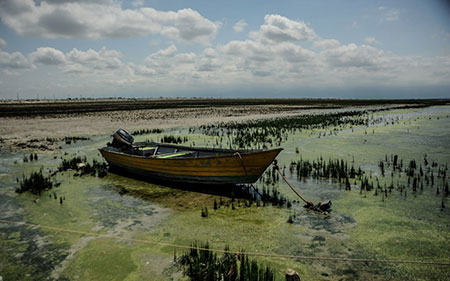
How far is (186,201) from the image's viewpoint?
8.41 meters

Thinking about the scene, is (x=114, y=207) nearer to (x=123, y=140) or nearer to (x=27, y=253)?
(x=27, y=253)

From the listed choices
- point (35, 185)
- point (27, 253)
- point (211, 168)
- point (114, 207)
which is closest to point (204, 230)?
point (211, 168)

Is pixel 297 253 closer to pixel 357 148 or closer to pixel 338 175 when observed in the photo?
pixel 338 175

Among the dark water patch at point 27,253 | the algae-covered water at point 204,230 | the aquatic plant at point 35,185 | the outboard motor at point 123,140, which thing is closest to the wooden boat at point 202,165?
the algae-covered water at point 204,230

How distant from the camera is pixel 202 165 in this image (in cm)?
876

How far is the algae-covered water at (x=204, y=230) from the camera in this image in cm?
490

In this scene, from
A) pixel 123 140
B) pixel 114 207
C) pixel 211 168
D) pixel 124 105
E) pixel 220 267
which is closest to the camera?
pixel 220 267

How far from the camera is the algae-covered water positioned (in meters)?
4.90

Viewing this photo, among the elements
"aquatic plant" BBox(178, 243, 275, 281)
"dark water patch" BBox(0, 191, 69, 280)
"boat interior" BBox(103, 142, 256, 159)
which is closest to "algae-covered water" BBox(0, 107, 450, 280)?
"dark water patch" BBox(0, 191, 69, 280)

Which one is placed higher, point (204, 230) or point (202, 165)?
point (202, 165)

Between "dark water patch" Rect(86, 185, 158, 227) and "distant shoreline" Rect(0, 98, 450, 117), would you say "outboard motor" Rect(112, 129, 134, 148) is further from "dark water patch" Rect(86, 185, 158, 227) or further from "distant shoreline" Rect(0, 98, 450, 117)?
"distant shoreline" Rect(0, 98, 450, 117)

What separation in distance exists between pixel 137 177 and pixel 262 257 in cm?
786

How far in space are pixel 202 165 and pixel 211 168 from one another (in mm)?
334

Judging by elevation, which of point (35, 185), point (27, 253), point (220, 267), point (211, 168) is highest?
point (211, 168)
